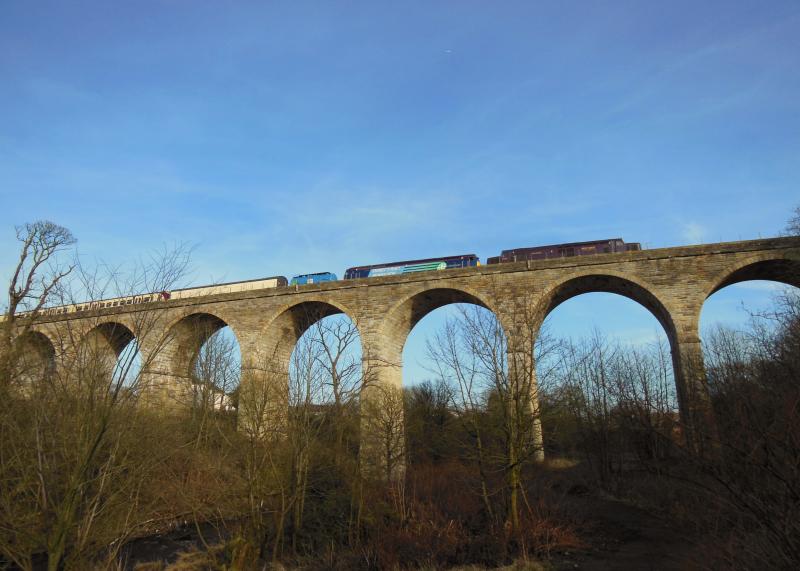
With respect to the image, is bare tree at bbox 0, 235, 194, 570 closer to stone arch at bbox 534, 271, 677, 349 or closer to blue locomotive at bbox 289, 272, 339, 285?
stone arch at bbox 534, 271, 677, 349

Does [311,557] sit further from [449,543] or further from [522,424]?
[522,424]

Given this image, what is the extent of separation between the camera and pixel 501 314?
18.2 meters

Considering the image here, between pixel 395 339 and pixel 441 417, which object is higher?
pixel 395 339

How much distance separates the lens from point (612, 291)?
18906 mm

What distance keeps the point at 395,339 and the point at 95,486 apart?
14.1 metres

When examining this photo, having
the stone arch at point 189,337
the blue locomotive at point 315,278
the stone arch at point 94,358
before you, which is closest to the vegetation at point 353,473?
the stone arch at point 94,358

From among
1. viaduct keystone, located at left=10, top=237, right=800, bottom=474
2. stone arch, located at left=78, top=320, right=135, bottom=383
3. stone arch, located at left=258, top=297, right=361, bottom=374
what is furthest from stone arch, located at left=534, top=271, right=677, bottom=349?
stone arch, located at left=78, top=320, right=135, bottom=383

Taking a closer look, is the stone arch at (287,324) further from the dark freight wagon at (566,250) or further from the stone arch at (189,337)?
the dark freight wagon at (566,250)

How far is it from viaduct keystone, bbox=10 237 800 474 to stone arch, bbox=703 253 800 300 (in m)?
0.03

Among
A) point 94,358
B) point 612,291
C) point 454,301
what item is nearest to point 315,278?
point 454,301

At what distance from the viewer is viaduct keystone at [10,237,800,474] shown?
1620 cm

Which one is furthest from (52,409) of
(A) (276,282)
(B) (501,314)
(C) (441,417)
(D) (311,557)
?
(C) (441,417)

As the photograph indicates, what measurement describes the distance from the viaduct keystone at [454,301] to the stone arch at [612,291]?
5cm

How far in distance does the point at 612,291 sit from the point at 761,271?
14.5 feet
